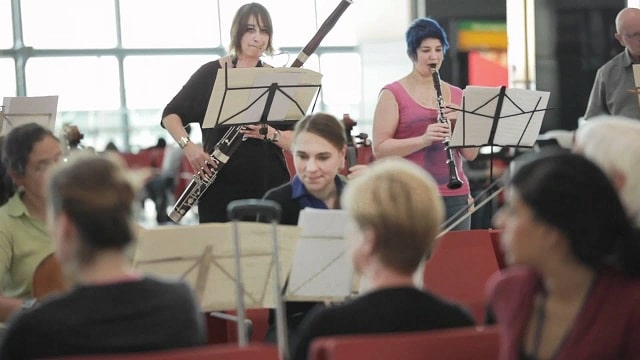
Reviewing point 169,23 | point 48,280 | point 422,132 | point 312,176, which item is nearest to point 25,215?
point 48,280

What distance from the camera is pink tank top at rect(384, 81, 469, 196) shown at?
4.53 meters

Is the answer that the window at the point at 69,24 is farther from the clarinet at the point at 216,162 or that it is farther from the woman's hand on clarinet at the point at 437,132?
the woman's hand on clarinet at the point at 437,132

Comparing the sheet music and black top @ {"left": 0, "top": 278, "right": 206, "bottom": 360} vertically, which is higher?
the sheet music

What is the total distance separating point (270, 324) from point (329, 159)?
0.56m

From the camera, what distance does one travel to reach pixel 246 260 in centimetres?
274

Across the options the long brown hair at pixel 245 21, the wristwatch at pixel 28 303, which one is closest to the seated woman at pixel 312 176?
the wristwatch at pixel 28 303

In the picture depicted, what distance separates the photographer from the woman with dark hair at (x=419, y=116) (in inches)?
176

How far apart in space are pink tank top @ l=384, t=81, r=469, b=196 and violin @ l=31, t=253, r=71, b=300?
2.01 meters

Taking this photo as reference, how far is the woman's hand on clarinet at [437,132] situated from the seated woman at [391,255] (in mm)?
2334

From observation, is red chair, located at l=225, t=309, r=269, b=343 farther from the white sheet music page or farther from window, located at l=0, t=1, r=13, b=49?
window, located at l=0, t=1, r=13, b=49

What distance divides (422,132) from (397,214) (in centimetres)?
259

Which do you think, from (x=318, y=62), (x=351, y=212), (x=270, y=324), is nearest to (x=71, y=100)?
(x=318, y=62)

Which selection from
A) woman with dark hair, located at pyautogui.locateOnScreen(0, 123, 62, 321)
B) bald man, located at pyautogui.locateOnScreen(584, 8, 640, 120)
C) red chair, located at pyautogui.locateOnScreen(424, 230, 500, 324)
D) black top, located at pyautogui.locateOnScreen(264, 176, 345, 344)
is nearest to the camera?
woman with dark hair, located at pyautogui.locateOnScreen(0, 123, 62, 321)

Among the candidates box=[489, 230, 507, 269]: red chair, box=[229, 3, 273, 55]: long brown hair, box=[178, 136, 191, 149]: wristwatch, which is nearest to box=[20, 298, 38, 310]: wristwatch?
box=[489, 230, 507, 269]: red chair
